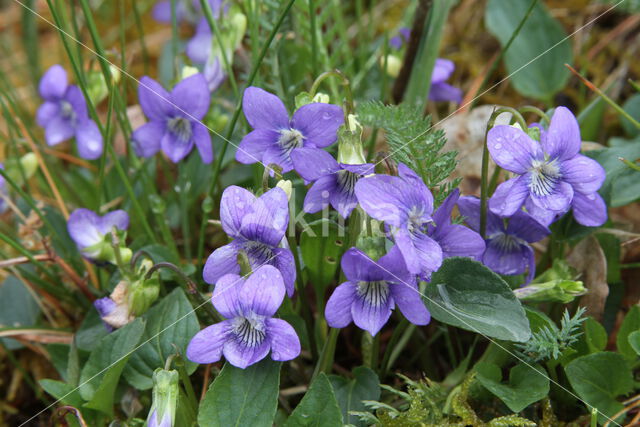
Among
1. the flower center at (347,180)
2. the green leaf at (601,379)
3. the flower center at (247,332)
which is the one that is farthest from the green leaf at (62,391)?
the green leaf at (601,379)

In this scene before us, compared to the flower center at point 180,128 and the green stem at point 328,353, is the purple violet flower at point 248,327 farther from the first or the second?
the flower center at point 180,128


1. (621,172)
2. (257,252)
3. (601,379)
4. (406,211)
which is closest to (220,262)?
(257,252)

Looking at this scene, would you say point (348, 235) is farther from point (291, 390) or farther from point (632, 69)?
point (632, 69)

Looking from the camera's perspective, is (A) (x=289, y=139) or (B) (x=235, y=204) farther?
(A) (x=289, y=139)

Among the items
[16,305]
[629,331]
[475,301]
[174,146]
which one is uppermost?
[174,146]

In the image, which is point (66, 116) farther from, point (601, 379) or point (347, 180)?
point (601, 379)

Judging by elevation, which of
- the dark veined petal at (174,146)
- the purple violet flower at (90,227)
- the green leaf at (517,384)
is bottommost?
the green leaf at (517,384)

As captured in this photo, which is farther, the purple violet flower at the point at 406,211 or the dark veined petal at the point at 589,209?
the dark veined petal at the point at 589,209

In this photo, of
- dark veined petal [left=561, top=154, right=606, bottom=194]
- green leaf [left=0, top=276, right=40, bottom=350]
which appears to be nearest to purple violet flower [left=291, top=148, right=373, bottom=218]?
dark veined petal [left=561, top=154, right=606, bottom=194]
